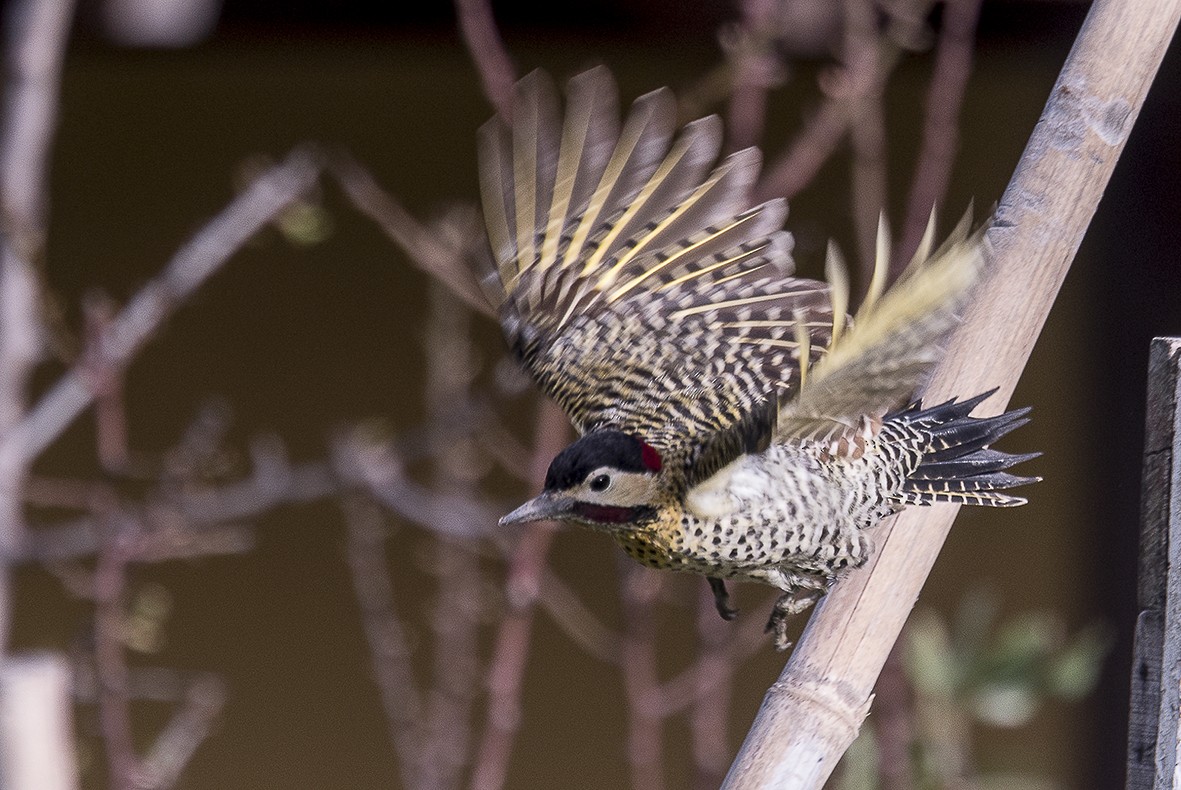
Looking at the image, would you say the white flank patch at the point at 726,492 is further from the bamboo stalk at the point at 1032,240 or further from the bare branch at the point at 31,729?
the bare branch at the point at 31,729

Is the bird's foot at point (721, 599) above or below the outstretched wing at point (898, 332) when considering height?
below

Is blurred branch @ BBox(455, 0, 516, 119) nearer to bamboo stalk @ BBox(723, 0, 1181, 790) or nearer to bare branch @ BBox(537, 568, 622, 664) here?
bamboo stalk @ BBox(723, 0, 1181, 790)

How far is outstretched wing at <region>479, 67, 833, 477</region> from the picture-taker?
1401 mm

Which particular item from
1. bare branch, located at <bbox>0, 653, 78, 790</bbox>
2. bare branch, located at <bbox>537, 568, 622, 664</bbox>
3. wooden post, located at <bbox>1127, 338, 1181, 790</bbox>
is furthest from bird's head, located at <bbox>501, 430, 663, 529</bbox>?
bare branch, located at <bbox>537, 568, 622, 664</bbox>

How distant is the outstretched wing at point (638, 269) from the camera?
4.60 ft

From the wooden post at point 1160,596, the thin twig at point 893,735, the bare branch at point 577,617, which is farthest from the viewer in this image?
the bare branch at point 577,617

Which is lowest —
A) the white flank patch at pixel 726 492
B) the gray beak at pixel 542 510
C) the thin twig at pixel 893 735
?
the thin twig at pixel 893 735

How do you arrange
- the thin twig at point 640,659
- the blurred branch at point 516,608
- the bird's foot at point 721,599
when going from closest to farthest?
the bird's foot at point 721,599 < the blurred branch at point 516,608 < the thin twig at point 640,659

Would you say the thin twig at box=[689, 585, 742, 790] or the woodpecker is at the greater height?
the woodpecker

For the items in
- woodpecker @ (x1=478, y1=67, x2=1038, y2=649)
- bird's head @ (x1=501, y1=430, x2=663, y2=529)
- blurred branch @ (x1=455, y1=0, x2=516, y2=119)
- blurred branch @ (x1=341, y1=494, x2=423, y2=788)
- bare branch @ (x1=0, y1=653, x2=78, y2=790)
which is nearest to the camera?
woodpecker @ (x1=478, y1=67, x2=1038, y2=649)

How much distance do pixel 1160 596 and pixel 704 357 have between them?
61 cm

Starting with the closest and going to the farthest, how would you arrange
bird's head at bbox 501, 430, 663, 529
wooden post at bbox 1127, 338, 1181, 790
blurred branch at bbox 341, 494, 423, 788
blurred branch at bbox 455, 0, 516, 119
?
wooden post at bbox 1127, 338, 1181, 790 → bird's head at bbox 501, 430, 663, 529 → blurred branch at bbox 455, 0, 516, 119 → blurred branch at bbox 341, 494, 423, 788

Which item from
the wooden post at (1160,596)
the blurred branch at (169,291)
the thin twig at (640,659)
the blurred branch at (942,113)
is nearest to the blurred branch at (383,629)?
the thin twig at (640,659)

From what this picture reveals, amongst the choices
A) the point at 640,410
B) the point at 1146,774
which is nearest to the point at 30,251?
the point at 640,410
